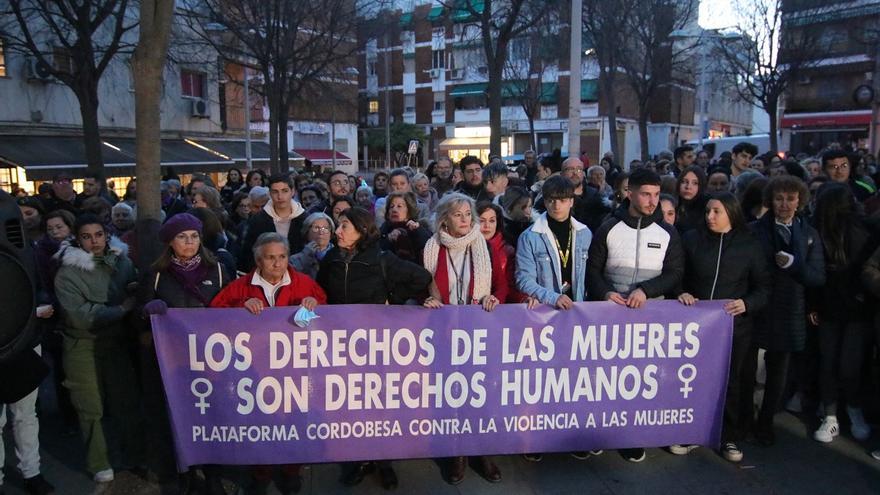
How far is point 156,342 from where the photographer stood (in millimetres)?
3824

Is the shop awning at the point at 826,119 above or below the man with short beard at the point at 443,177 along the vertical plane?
above

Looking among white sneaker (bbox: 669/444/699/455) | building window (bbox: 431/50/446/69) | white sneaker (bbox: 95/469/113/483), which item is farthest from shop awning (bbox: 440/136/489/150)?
white sneaker (bbox: 95/469/113/483)

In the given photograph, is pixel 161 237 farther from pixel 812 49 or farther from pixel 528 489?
pixel 812 49

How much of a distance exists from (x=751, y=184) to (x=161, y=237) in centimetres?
430

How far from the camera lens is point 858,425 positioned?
15.5 feet

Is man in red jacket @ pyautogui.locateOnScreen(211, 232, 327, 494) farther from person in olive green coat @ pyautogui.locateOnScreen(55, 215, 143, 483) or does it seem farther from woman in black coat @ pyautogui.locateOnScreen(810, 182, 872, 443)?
woman in black coat @ pyautogui.locateOnScreen(810, 182, 872, 443)

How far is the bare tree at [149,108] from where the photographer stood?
4.83 meters

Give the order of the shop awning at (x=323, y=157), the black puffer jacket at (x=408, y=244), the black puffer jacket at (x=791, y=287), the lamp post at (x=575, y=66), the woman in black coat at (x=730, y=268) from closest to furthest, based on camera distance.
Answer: the woman in black coat at (x=730, y=268)
the black puffer jacket at (x=791, y=287)
the black puffer jacket at (x=408, y=244)
the lamp post at (x=575, y=66)
the shop awning at (x=323, y=157)

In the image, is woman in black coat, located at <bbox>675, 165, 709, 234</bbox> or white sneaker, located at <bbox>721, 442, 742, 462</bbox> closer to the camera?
white sneaker, located at <bbox>721, 442, 742, 462</bbox>

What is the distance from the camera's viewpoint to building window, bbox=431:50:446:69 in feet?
169

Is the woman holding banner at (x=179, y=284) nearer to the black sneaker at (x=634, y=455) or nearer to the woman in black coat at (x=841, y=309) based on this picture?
the black sneaker at (x=634, y=455)

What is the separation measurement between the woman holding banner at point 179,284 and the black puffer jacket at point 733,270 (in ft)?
10.1

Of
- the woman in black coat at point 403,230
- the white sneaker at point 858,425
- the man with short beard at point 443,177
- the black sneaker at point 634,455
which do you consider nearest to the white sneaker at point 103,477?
the woman in black coat at point 403,230

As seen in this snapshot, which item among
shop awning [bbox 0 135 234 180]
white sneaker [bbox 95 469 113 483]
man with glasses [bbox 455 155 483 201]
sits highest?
A: shop awning [bbox 0 135 234 180]
